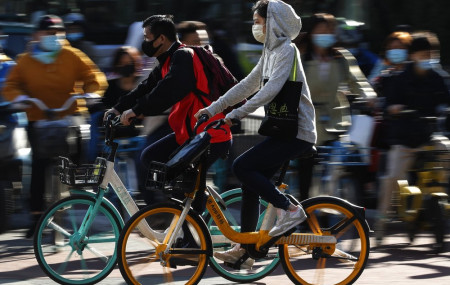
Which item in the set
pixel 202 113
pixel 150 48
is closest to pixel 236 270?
pixel 202 113

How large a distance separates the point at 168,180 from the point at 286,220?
77 cm

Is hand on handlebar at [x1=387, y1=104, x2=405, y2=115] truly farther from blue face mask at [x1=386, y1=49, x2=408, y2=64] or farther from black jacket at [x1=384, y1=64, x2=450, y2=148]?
blue face mask at [x1=386, y1=49, x2=408, y2=64]

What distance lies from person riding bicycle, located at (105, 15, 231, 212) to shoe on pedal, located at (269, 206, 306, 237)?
18.8 inches

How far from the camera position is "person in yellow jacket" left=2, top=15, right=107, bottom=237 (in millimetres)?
8492

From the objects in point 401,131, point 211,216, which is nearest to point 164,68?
point 211,216

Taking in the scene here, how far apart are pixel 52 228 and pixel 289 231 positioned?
4.82ft

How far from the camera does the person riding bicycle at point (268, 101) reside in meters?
6.21

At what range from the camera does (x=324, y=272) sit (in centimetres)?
661

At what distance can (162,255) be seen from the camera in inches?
249

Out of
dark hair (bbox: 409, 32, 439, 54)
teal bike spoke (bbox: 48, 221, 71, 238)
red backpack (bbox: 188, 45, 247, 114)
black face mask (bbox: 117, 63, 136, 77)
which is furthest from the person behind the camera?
black face mask (bbox: 117, 63, 136, 77)

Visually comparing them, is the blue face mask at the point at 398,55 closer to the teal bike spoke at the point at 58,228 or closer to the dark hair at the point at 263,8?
the dark hair at the point at 263,8

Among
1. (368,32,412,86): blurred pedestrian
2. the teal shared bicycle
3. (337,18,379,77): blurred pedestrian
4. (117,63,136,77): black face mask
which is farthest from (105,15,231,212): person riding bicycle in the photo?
(337,18,379,77): blurred pedestrian

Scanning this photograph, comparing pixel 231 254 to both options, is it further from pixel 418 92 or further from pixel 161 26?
pixel 418 92

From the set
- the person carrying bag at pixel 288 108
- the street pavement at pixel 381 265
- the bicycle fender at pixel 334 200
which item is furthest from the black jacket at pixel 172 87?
→ the street pavement at pixel 381 265
